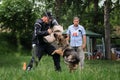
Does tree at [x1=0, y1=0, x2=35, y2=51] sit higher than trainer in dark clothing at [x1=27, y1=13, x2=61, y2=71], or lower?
higher

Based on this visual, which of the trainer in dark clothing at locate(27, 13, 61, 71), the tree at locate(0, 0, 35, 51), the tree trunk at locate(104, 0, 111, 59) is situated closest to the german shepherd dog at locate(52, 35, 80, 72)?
the trainer in dark clothing at locate(27, 13, 61, 71)

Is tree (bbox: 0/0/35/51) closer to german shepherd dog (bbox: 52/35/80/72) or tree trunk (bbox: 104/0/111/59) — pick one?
tree trunk (bbox: 104/0/111/59)

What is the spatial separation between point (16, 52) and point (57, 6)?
930 inches

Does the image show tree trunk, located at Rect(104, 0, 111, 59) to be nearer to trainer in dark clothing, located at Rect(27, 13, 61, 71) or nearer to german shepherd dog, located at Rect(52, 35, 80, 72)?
trainer in dark clothing, located at Rect(27, 13, 61, 71)

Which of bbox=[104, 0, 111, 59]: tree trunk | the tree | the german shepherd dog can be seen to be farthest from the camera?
the tree

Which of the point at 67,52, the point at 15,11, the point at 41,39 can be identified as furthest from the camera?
the point at 15,11

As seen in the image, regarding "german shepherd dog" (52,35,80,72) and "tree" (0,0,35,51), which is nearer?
"german shepherd dog" (52,35,80,72)

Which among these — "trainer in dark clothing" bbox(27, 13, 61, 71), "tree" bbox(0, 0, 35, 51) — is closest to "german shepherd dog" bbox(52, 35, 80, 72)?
"trainer in dark clothing" bbox(27, 13, 61, 71)

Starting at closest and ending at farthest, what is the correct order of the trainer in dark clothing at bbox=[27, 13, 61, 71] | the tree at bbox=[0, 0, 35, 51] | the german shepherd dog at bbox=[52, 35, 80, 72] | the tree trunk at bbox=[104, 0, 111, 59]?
the german shepherd dog at bbox=[52, 35, 80, 72] → the trainer in dark clothing at bbox=[27, 13, 61, 71] → the tree trunk at bbox=[104, 0, 111, 59] → the tree at bbox=[0, 0, 35, 51]

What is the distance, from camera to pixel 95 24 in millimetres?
40562

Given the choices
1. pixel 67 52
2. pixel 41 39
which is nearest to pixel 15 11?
pixel 41 39

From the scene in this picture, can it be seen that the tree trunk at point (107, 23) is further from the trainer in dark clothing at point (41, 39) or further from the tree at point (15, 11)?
the trainer in dark clothing at point (41, 39)

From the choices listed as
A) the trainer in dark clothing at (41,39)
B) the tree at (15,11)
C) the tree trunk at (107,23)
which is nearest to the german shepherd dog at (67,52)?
the trainer in dark clothing at (41,39)

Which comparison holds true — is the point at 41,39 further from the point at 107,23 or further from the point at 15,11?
the point at 15,11
